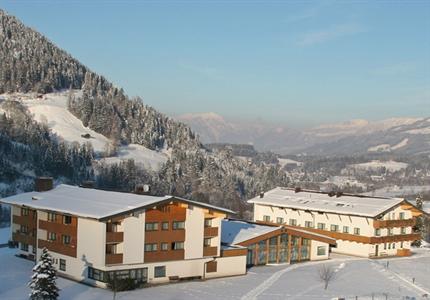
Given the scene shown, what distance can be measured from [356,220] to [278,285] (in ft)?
76.8

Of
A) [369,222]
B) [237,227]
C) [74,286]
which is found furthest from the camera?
[369,222]

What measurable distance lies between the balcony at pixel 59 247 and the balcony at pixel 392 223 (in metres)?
35.0

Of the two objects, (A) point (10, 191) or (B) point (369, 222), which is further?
(A) point (10, 191)

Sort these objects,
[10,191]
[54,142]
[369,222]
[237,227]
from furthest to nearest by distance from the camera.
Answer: [54,142]
[10,191]
[369,222]
[237,227]

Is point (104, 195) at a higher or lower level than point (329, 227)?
higher

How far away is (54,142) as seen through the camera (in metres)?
191

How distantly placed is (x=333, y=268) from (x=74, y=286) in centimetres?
2527

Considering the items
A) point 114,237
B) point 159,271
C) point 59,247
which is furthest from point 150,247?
point 59,247

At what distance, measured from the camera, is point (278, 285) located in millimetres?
48844

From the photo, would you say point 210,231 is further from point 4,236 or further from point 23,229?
point 4,236

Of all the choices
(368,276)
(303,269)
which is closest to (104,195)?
(303,269)

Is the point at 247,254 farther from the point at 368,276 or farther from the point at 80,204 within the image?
the point at 80,204

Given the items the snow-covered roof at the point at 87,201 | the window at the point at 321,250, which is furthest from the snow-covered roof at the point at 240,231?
the window at the point at 321,250

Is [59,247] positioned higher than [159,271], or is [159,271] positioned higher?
[59,247]
